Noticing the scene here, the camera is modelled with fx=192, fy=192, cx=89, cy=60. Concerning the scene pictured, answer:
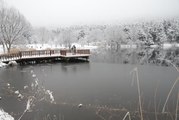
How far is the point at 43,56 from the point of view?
25031 millimetres

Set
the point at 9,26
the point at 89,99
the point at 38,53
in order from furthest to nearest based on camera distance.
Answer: the point at 9,26 → the point at 38,53 → the point at 89,99

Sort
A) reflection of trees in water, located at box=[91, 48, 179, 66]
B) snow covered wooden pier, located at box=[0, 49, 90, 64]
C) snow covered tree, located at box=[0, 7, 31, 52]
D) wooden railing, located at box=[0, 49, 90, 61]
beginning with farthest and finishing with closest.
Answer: snow covered tree, located at box=[0, 7, 31, 52], wooden railing, located at box=[0, 49, 90, 61], snow covered wooden pier, located at box=[0, 49, 90, 64], reflection of trees in water, located at box=[91, 48, 179, 66]

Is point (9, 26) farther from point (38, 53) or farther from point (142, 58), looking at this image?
point (142, 58)

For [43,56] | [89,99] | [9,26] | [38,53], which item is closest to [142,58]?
[43,56]

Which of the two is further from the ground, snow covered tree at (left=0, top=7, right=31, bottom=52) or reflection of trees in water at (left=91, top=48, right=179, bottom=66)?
snow covered tree at (left=0, top=7, right=31, bottom=52)

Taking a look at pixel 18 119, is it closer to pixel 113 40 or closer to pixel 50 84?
pixel 50 84

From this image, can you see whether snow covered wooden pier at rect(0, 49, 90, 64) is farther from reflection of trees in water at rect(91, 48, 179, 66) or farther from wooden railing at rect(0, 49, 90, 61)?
reflection of trees in water at rect(91, 48, 179, 66)

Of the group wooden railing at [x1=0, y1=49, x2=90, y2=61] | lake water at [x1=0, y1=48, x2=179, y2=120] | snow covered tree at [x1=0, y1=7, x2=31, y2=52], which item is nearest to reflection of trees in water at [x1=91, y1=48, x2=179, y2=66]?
wooden railing at [x1=0, y1=49, x2=90, y2=61]

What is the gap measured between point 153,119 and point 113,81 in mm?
6067

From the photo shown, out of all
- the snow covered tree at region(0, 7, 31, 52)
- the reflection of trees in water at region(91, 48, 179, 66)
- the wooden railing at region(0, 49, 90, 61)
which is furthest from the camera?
the snow covered tree at region(0, 7, 31, 52)

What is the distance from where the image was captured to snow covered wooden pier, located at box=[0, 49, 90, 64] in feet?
77.9

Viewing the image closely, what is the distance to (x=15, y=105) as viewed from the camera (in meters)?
9.07

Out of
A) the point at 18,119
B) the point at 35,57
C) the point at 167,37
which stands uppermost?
the point at 167,37

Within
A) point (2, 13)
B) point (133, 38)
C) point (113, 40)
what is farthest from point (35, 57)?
point (133, 38)
